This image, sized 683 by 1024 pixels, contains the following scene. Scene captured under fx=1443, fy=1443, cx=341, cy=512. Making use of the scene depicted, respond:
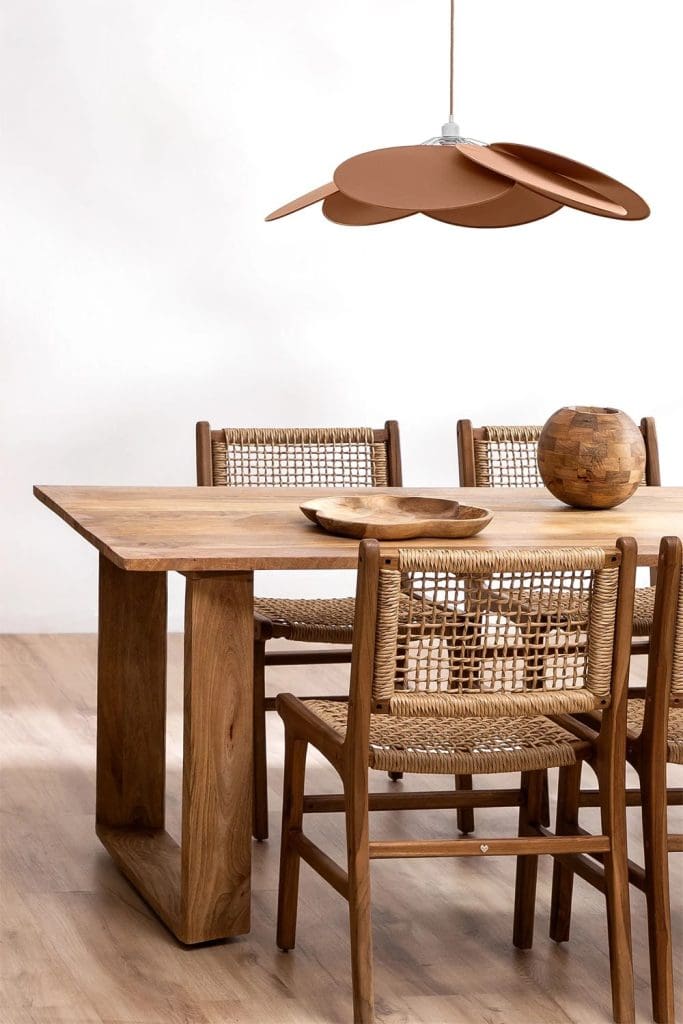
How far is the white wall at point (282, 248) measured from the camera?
4.91 m

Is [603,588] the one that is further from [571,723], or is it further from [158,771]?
[158,771]

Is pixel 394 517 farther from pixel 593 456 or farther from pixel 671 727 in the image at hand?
pixel 671 727

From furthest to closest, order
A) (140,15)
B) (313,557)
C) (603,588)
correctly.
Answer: (140,15)
(313,557)
(603,588)

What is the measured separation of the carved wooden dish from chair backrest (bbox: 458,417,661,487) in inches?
27.6

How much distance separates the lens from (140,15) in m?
4.88

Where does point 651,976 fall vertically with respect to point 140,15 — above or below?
below

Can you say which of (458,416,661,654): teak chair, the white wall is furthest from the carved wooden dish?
the white wall

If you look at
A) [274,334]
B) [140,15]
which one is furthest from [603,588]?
[140,15]

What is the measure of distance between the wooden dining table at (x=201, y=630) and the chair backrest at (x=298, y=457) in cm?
30

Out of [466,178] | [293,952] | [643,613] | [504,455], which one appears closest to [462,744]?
[293,952]

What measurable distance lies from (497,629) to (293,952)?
2.49 feet

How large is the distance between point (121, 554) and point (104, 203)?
9.39 ft

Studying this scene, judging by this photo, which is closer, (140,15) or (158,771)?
(158,771)

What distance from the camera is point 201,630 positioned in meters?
2.45
